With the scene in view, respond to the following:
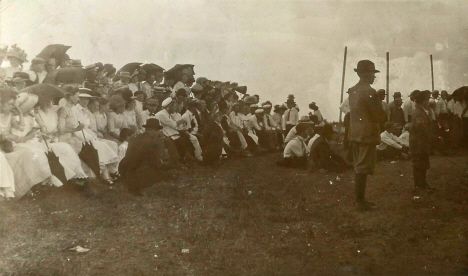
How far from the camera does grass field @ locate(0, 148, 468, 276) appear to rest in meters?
4.52

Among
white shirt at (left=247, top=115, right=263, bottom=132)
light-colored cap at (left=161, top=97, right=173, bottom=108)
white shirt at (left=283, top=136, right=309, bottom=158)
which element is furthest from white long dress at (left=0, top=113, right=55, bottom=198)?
white shirt at (left=247, top=115, right=263, bottom=132)

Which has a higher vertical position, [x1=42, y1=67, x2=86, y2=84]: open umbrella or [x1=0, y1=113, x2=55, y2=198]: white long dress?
[x1=42, y1=67, x2=86, y2=84]: open umbrella

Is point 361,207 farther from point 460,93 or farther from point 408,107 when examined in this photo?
point 460,93

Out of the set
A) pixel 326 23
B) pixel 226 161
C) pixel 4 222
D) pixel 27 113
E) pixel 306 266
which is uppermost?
pixel 326 23

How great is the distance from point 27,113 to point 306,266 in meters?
3.52

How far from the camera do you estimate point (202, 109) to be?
804 centimetres

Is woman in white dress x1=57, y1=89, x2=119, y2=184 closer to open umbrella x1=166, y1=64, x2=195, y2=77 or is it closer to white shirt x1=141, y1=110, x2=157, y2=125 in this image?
white shirt x1=141, y1=110, x2=157, y2=125

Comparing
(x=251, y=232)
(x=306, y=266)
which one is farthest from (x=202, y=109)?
(x=306, y=266)

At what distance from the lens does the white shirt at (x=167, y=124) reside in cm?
761

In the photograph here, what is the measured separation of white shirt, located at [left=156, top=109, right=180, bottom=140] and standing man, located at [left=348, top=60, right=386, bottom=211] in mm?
3173

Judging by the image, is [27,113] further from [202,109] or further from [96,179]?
[202,109]

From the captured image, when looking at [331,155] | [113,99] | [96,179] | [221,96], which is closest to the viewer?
[96,179]

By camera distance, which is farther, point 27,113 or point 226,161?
point 226,161

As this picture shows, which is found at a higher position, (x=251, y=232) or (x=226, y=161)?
(x=226, y=161)
